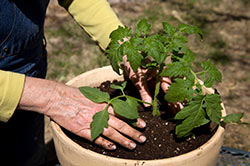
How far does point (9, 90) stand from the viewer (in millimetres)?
1230

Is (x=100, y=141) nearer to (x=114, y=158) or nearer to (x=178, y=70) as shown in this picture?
(x=114, y=158)

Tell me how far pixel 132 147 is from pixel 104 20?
0.68 m

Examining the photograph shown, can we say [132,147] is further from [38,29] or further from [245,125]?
[245,125]

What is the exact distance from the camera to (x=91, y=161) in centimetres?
117

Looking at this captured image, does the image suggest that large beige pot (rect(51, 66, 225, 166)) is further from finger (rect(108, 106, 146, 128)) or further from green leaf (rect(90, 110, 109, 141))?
finger (rect(108, 106, 146, 128))

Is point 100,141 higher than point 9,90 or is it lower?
lower

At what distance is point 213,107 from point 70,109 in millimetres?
546

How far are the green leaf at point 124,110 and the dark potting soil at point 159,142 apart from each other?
178mm

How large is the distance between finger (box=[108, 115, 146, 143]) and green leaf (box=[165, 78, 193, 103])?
210 millimetres

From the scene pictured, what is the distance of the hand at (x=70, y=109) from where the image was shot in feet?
4.16

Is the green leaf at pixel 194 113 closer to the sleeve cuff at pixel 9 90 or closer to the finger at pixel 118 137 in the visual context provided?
the finger at pixel 118 137

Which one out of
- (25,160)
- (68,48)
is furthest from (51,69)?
(25,160)

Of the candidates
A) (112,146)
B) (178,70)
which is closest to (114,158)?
(112,146)

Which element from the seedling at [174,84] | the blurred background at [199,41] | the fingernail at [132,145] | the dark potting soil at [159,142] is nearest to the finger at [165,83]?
the dark potting soil at [159,142]
